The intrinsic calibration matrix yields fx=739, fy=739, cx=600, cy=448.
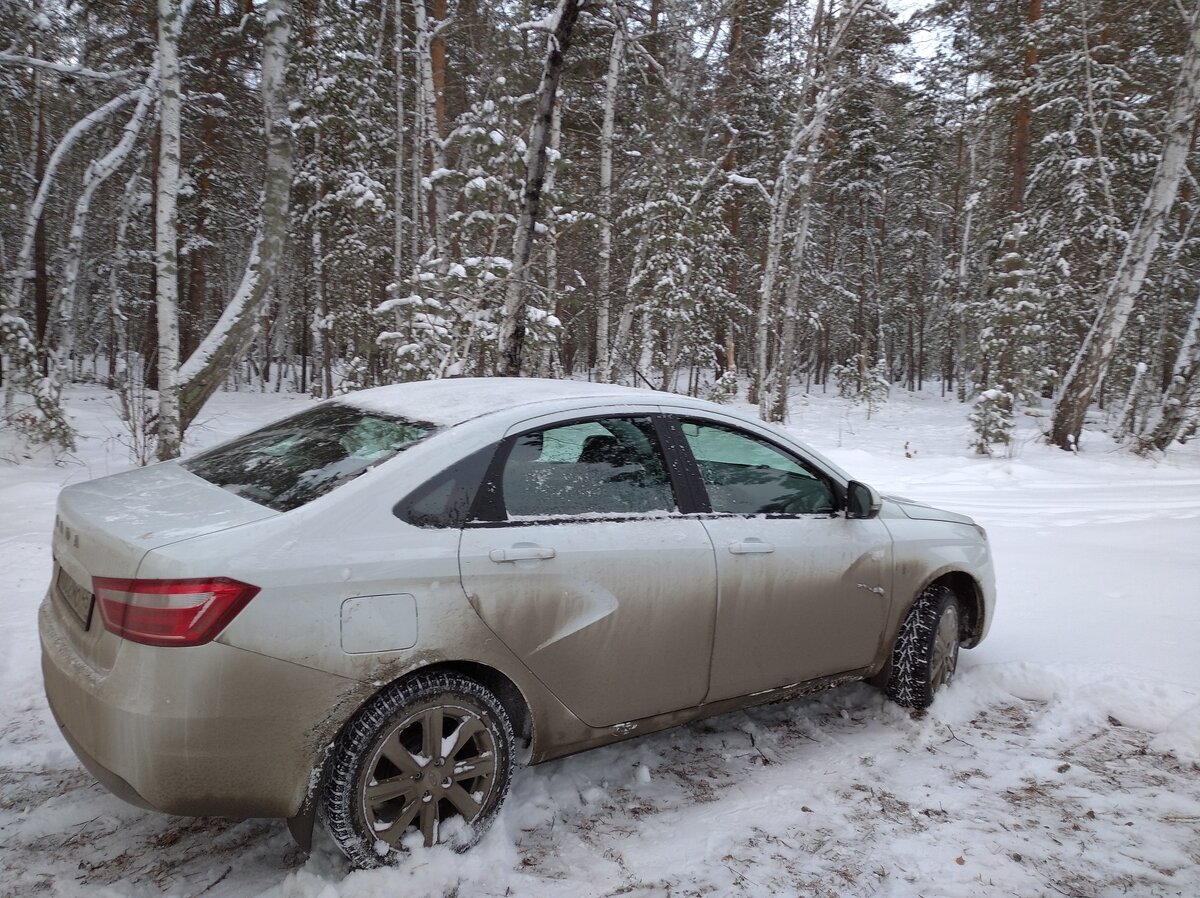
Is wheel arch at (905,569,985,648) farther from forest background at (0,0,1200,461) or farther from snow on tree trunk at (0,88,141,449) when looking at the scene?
snow on tree trunk at (0,88,141,449)

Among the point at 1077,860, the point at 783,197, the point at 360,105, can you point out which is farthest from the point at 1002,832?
the point at 360,105

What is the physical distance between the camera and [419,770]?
2383 millimetres

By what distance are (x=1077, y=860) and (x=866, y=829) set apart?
73cm

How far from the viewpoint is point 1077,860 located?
8.78 feet

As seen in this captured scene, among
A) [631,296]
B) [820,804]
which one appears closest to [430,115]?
[631,296]

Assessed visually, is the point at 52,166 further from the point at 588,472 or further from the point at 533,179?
the point at 588,472

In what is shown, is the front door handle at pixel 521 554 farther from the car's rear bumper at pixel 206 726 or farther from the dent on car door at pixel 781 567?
the dent on car door at pixel 781 567

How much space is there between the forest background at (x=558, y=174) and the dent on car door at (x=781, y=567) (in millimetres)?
4951

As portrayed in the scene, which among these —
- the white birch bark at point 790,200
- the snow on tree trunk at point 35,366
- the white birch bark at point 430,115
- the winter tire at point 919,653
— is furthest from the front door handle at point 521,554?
the white birch bark at point 790,200

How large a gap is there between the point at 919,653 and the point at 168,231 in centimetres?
866

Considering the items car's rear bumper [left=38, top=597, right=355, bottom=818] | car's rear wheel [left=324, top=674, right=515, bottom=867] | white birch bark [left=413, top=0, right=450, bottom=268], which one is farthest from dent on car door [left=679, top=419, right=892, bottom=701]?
white birch bark [left=413, top=0, right=450, bottom=268]

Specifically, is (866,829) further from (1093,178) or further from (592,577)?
(1093,178)

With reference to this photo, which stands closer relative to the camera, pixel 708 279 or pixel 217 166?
pixel 217 166

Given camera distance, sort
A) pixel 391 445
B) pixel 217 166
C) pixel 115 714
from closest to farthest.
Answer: pixel 115 714, pixel 391 445, pixel 217 166
